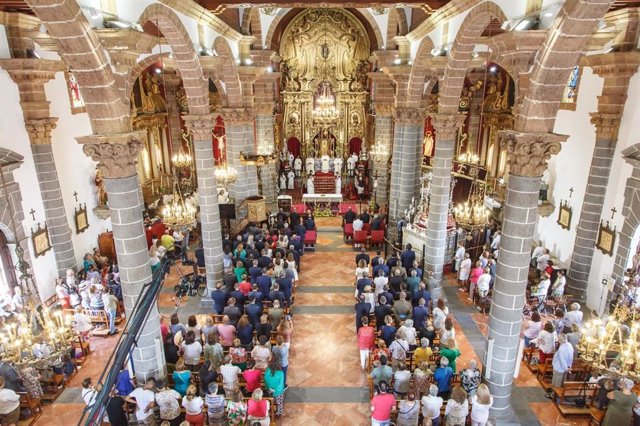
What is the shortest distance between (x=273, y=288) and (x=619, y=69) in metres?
10.6

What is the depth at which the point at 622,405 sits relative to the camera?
753 centimetres

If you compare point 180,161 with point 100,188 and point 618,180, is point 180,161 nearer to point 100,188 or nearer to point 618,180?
point 100,188

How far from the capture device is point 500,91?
20422 millimetres

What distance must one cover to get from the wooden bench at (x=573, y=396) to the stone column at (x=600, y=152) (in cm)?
472

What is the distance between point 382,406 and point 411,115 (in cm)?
1161

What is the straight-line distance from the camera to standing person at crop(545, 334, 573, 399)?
8.75 metres

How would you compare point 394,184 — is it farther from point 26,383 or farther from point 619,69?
point 26,383

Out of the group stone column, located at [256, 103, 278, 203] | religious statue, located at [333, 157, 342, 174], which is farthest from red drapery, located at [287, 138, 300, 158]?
stone column, located at [256, 103, 278, 203]

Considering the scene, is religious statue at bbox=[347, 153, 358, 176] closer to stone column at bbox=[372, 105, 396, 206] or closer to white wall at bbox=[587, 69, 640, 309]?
stone column at bbox=[372, 105, 396, 206]

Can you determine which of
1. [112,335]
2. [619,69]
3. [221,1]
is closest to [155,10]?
[221,1]

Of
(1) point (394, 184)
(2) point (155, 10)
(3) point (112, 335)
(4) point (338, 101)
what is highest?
(2) point (155, 10)

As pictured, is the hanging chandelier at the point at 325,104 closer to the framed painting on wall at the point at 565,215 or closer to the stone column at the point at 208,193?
the stone column at the point at 208,193

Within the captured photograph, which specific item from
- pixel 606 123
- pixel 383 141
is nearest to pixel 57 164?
pixel 383 141

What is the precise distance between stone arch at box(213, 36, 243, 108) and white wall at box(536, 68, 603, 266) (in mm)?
11010
